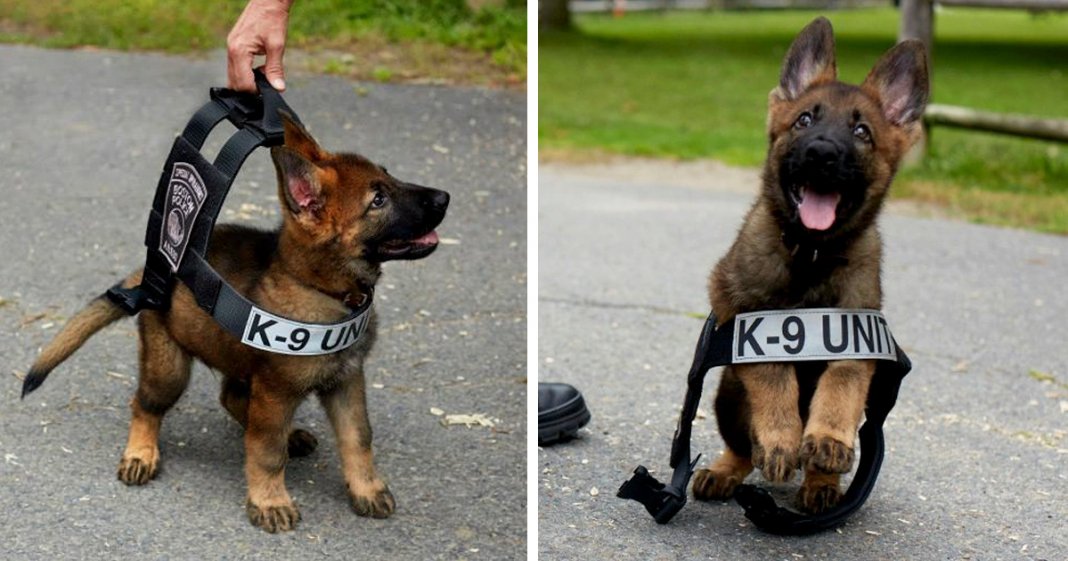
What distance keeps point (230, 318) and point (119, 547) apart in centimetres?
77

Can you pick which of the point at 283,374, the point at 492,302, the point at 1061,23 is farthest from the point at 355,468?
the point at 1061,23

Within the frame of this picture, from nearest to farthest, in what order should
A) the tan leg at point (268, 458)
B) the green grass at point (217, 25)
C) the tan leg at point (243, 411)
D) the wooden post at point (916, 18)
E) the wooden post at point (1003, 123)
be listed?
the tan leg at point (268, 458) < the tan leg at point (243, 411) < the wooden post at point (1003, 123) < the green grass at point (217, 25) < the wooden post at point (916, 18)

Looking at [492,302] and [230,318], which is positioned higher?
[230,318]

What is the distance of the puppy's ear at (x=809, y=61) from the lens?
14.2ft

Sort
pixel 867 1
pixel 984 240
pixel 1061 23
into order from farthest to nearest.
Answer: pixel 867 1, pixel 1061 23, pixel 984 240

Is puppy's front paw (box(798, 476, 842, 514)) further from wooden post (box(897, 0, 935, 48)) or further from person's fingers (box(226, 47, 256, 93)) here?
wooden post (box(897, 0, 935, 48))

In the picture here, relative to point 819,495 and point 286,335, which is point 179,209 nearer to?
point 286,335

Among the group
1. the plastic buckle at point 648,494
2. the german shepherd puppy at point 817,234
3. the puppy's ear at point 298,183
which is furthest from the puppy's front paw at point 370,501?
the german shepherd puppy at point 817,234

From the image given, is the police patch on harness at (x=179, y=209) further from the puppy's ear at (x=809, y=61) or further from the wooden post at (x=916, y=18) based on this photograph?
the wooden post at (x=916, y=18)

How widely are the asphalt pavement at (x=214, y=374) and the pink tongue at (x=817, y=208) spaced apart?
1.46 metres

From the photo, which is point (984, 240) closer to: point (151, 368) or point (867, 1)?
point (151, 368)

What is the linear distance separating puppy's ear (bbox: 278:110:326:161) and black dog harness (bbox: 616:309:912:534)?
1.31 meters

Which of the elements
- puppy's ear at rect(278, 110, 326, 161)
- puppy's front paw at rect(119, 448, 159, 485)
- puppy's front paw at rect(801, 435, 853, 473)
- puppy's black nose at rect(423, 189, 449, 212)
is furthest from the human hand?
puppy's front paw at rect(801, 435, 853, 473)

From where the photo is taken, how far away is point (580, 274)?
28.2ft
